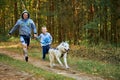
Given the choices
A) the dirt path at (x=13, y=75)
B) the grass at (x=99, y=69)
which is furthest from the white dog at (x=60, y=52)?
the dirt path at (x=13, y=75)

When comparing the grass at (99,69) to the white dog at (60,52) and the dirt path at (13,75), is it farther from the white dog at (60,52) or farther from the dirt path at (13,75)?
the dirt path at (13,75)

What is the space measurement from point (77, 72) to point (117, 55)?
6370 mm

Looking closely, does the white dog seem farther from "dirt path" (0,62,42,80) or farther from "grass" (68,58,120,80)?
"dirt path" (0,62,42,80)

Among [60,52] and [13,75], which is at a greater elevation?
[60,52]

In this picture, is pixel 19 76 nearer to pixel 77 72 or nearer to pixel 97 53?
pixel 77 72

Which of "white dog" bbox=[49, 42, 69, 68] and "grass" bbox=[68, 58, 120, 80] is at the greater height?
"white dog" bbox=[49, 42, 69, 68]

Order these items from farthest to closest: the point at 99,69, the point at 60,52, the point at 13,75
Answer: the point at 99,69
the point at 60,52
the point at 13,75

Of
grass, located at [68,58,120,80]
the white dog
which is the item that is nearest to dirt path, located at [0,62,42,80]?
the white dog

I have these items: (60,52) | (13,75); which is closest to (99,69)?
(60,52)

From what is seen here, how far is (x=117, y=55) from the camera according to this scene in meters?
19.6

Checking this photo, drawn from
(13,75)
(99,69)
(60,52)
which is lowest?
(99,69)

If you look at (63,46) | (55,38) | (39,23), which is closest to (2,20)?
(39,23)

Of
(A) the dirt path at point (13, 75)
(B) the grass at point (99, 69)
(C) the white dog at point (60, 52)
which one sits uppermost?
(C) the white dog at point (60, 52)

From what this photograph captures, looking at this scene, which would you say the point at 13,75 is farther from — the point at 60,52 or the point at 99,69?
the point at 99,69
